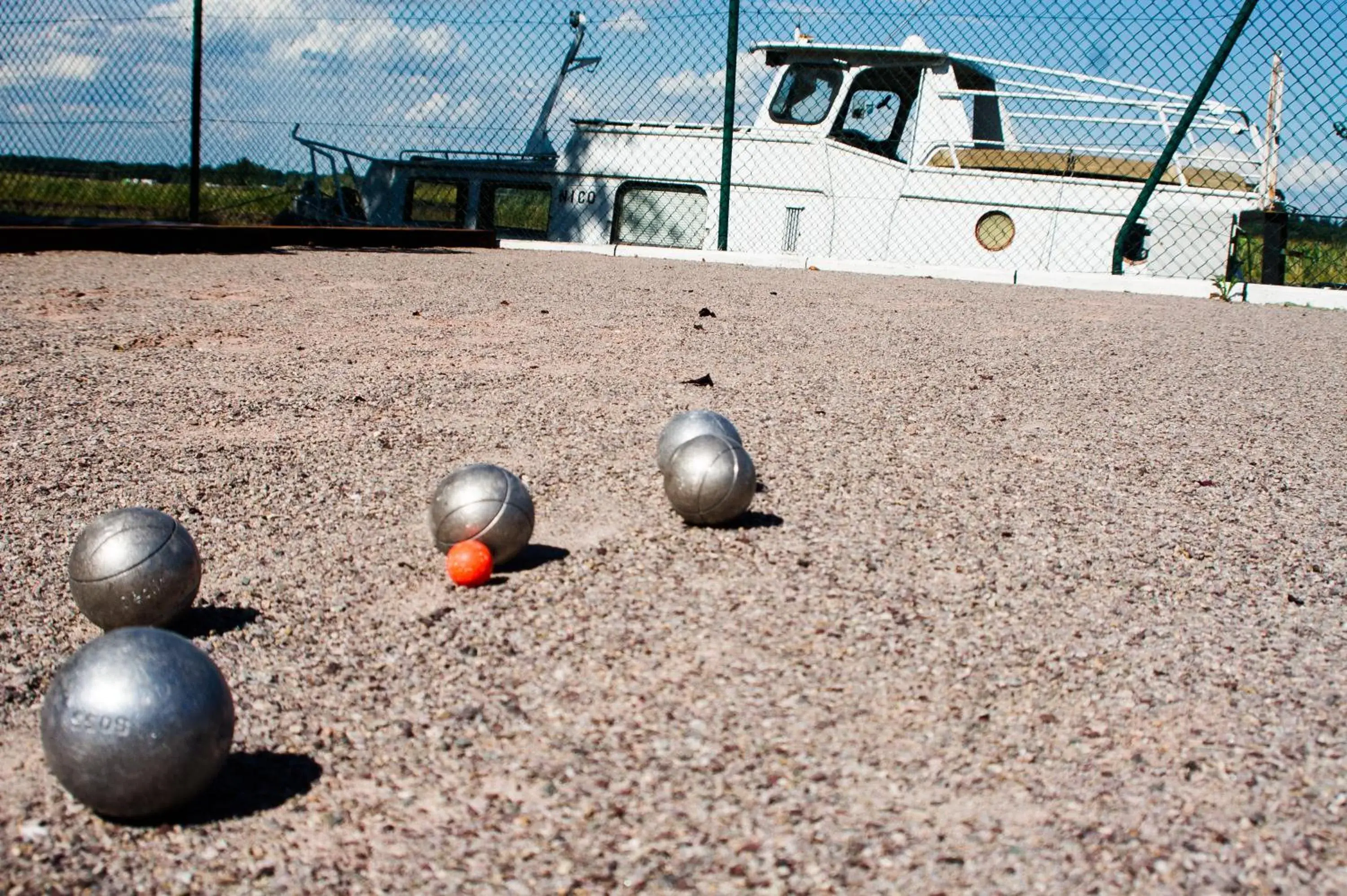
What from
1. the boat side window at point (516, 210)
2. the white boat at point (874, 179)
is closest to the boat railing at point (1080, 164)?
the white boat at point (874, 179)

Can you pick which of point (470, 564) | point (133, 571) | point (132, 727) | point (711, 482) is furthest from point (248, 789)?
point (711, 482)

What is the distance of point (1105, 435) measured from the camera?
17.3 feet

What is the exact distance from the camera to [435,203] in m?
17.6

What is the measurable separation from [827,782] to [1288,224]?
37.5 ft

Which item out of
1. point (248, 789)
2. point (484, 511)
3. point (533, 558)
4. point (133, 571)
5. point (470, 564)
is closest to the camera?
point (248, 789)

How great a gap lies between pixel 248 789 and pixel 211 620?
0.96 metres

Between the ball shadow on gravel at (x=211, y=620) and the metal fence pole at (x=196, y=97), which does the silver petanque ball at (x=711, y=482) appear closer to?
the ball shadow on gravel at (x=211, y=620)

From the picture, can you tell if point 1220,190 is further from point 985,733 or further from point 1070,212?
point 985,733

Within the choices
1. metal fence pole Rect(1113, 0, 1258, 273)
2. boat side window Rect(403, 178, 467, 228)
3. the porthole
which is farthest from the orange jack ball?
boat side window Rect(403, 178, 467, 228)

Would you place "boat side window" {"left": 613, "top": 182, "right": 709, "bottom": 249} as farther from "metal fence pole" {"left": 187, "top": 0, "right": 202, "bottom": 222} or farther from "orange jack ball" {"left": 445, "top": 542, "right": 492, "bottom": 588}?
"orange jack ball" {"left": 445, "top": 542, "right": 492, "bottom": 588}

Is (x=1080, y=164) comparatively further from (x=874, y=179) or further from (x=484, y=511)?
(x=484, y=511)

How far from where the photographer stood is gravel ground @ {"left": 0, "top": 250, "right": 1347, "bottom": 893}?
2121 millimetres

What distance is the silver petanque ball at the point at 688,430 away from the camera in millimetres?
4098

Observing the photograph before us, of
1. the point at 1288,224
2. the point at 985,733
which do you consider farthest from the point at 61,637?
the point at 1288,224
